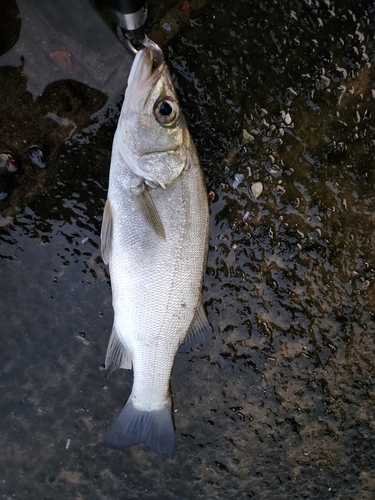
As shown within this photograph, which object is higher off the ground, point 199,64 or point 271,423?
point 199,64

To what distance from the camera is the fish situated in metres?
2.04

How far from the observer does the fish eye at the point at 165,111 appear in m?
2.02

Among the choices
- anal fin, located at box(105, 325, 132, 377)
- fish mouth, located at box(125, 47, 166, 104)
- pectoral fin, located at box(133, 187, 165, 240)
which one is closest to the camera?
fish mouth, located at box(125, 47, 166, 104)

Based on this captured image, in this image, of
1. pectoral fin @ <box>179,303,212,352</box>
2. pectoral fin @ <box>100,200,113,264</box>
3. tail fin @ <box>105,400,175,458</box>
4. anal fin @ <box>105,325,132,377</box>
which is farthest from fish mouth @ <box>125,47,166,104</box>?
tail fin @ <box>105,400,175,458</box>

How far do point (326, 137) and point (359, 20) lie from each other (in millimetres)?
766

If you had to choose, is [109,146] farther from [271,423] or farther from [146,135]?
[271,423]

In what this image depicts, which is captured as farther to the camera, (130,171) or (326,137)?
(326,137)

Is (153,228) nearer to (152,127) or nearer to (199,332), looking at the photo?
(152,127)

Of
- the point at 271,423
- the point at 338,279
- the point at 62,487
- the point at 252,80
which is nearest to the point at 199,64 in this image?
the point at 252,80

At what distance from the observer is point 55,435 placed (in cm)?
260

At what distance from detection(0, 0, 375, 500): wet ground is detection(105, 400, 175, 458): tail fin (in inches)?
9.9

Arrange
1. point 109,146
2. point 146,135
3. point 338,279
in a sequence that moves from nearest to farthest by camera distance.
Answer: point 146,135
point 109,146
point 338,279

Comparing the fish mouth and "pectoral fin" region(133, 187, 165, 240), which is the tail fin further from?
the fish mouth

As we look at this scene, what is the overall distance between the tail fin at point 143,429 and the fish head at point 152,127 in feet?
4.41
